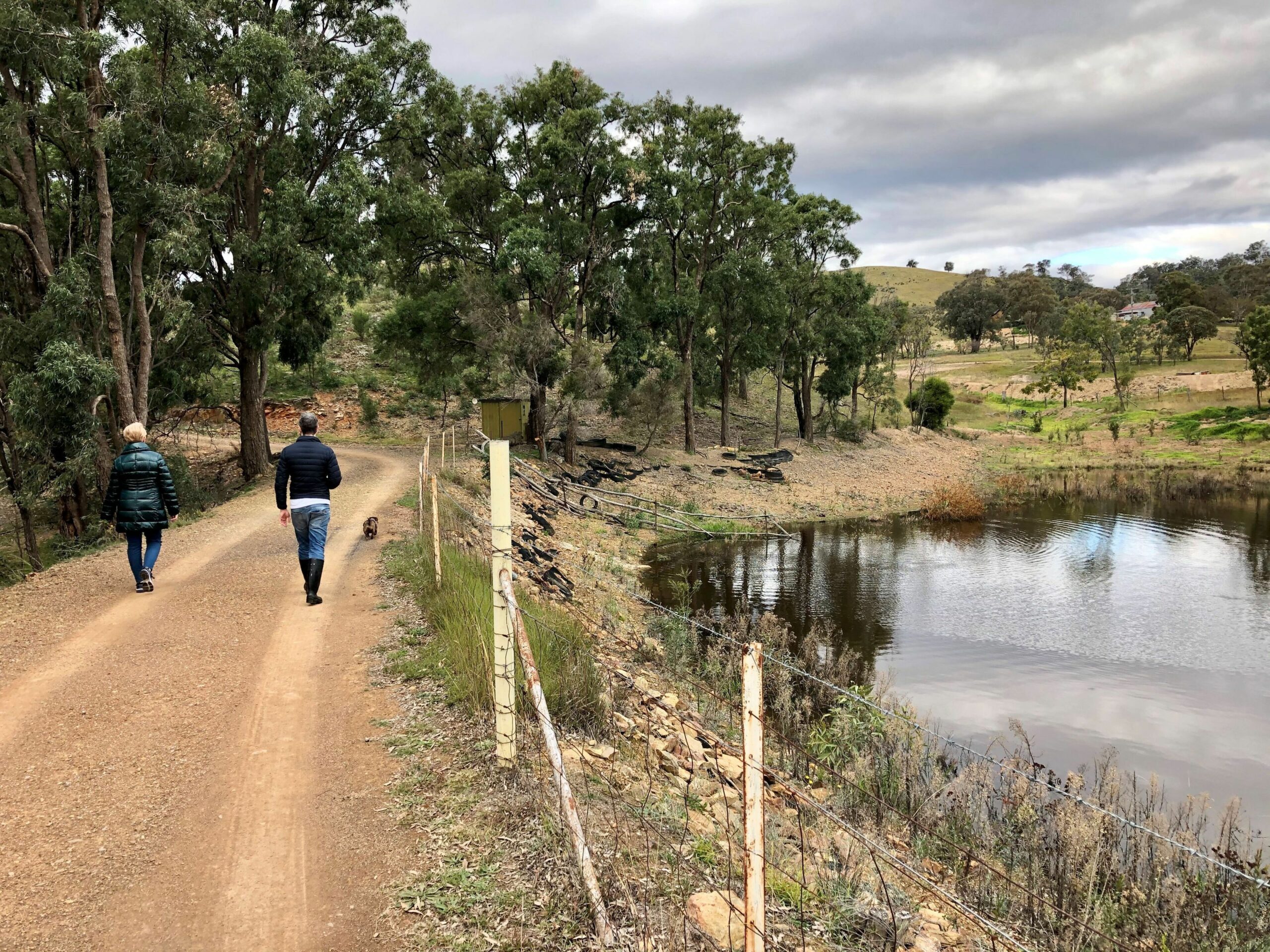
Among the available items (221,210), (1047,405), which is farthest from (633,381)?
(1047,405)

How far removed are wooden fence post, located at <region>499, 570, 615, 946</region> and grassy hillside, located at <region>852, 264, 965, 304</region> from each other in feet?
493

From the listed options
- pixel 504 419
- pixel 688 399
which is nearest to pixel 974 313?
pixel 688 399

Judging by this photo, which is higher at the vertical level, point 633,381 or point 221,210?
point 221,210

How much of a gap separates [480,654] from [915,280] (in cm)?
18210

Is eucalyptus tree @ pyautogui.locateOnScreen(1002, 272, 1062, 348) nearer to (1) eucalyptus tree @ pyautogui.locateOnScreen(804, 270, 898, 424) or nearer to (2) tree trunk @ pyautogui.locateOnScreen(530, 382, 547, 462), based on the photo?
(1) eucalyptus tree @ pyautogui.locateOnScreen(804, 270, 898, 424)

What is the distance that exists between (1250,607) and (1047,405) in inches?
2174

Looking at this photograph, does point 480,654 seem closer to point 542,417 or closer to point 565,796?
point 565,796

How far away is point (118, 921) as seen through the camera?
12.6ft

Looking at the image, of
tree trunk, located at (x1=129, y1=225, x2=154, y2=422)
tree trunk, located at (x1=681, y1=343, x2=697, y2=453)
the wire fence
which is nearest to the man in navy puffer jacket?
the wire fence

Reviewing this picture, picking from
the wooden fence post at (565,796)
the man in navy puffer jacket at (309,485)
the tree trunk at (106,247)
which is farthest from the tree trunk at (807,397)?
the wooden fence post at (565,796)

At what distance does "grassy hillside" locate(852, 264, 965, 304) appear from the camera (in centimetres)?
15400

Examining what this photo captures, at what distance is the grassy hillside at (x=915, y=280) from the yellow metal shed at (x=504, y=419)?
12573 centimetres

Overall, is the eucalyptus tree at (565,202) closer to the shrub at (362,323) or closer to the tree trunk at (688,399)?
the tree trunk at (688,399)

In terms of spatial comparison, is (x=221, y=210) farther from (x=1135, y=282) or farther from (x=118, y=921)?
(x=1135, y=282)
